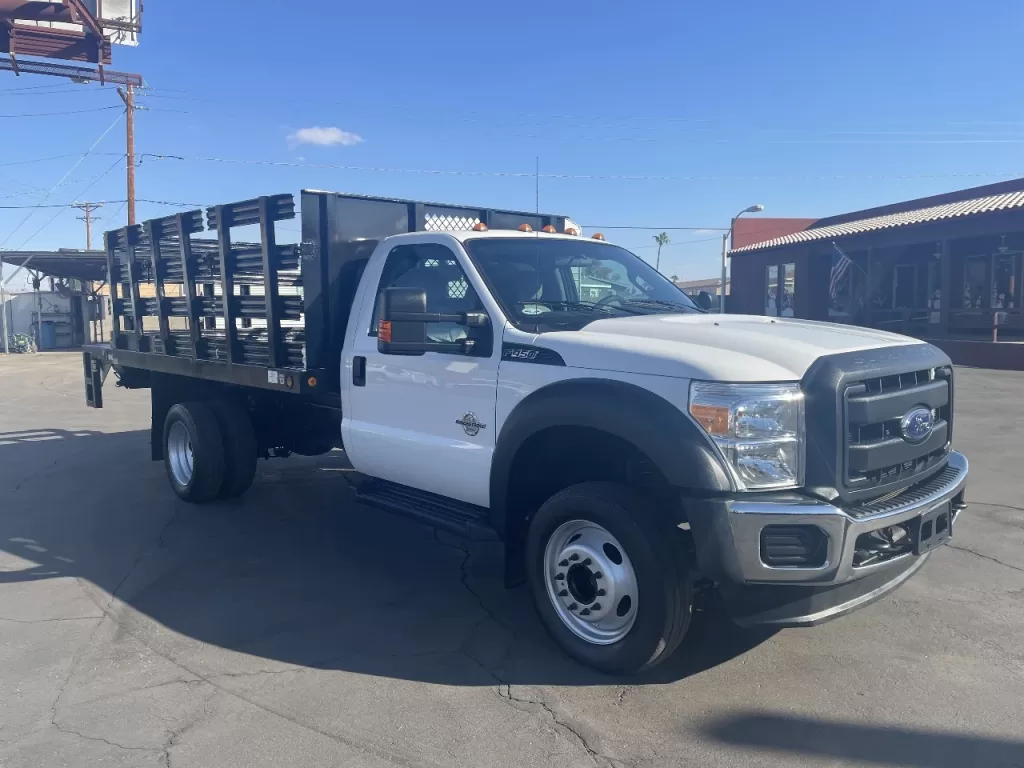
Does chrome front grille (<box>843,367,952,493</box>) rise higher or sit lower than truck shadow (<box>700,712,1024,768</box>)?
higher

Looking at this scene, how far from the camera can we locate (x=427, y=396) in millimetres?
5008

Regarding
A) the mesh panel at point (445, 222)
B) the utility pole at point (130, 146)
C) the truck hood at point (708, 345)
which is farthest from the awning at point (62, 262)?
the truck hood at point (708, 345)

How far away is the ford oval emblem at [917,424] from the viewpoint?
3893 mm

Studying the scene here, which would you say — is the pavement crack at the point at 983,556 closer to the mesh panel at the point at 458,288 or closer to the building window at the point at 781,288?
Answer: the mesh panel at the point at 458,288

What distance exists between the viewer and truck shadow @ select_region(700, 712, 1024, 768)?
10.8 ft

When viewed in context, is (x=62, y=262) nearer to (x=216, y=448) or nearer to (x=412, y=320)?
(x=216, y=448)

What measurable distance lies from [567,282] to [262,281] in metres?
2.38

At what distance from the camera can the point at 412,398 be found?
5113mm

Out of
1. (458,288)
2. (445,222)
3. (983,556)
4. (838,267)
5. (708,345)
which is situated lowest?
(983,556)

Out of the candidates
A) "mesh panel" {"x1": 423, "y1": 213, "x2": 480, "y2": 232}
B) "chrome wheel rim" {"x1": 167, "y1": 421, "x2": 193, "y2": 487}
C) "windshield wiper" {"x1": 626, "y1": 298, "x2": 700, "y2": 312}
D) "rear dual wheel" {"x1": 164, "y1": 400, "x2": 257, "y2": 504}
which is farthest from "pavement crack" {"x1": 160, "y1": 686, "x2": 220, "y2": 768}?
"chrome wheel rim" {"x1": 167, "y1": 421, "x2": 193, "y2": 487}

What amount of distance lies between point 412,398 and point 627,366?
1.67 meters

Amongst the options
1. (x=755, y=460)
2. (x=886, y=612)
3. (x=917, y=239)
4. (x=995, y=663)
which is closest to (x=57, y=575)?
(x=755, y=460)

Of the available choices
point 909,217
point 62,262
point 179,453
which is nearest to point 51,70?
point 62,262

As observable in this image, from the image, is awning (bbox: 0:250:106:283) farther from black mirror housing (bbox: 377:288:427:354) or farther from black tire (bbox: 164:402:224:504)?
black mirror housing (bbox: 377:288:427:354)
